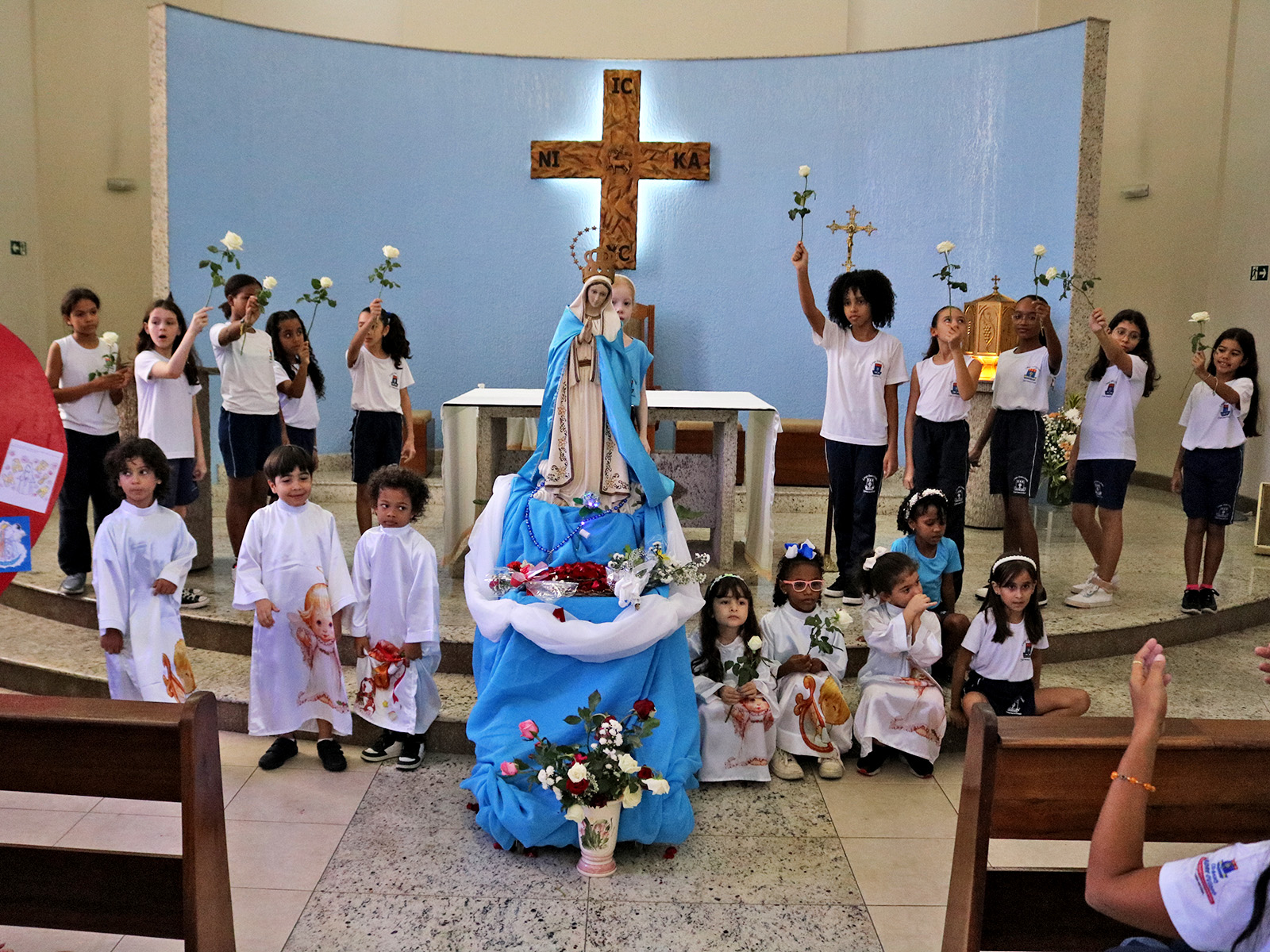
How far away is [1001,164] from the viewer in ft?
25.0

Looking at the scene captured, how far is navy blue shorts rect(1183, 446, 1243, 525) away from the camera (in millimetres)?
5188

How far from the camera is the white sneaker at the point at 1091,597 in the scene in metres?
5.16

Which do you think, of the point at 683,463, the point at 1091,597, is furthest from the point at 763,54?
the point at 1091,597

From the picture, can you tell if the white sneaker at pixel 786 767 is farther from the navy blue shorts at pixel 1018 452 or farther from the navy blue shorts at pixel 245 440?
the navy blue shorts at pixel 245 440

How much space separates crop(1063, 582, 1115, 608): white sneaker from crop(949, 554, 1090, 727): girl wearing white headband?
139 cm

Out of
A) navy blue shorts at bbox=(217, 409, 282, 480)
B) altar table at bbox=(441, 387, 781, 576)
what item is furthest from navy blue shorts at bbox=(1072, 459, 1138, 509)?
navy blue shorts at bbox=(217, 409, 282, 480)

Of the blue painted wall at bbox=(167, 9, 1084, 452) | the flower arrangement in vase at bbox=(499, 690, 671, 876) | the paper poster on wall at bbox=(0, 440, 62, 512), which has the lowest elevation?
the flower arrangement in vase at bbox=(499, 690, 671, 876)

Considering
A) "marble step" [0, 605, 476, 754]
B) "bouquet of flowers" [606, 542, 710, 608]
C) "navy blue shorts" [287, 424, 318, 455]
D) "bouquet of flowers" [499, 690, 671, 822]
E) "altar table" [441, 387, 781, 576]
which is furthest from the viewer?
"navy blue shorts" [287, 424, 318, 455]

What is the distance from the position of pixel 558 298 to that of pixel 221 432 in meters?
3.51

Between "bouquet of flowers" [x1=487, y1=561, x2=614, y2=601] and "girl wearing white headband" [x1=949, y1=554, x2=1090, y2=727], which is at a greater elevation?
"bouquet of flowers" [x1=487, y1=561, x2=614, y2=601]

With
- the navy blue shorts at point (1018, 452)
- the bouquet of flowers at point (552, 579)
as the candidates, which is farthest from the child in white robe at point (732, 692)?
the navy blue shorts at point (1018, 452)

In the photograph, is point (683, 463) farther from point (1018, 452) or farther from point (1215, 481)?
point (1215, 481)

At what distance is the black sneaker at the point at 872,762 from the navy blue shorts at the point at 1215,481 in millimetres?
2405

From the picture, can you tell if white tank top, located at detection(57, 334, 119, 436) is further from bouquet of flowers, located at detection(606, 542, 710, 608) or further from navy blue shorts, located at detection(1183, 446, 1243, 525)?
navy blue shorts, located at detection(1183, 446, 1243, 525)
